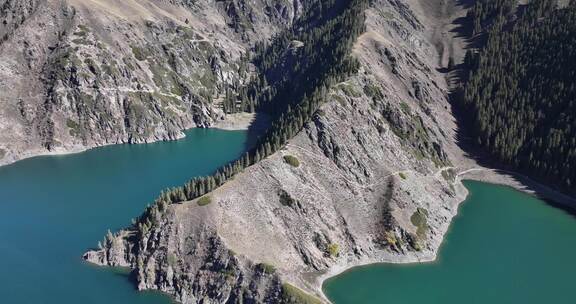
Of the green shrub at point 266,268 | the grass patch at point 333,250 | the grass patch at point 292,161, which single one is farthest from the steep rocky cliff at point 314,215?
the grass patch at point 292,161

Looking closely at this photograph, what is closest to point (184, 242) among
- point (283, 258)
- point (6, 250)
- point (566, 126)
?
point (283, 258)

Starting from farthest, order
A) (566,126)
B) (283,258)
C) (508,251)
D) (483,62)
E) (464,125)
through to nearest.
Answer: (483,62)
(464,125)
(566,126)
(508,251)
(283,258)

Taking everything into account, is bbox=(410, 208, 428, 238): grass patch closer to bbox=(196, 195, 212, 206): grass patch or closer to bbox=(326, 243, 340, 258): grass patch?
bbox=(326, 243, 340, 258): grass patch

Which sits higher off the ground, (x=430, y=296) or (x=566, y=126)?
(x=566, y=126)

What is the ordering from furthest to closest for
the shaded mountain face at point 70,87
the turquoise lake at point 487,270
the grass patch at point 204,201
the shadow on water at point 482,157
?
the shaded mountain face at point 70,87
the shadow on water at point 482,157
the grass patch at point 204,201
the turquoise lake at point 487,270

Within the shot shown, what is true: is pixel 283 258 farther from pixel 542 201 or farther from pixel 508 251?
pixel 542 201

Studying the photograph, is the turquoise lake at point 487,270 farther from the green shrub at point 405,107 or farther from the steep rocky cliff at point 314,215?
the green shrub at point 405,107

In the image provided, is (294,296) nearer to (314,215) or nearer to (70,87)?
(314,215)
